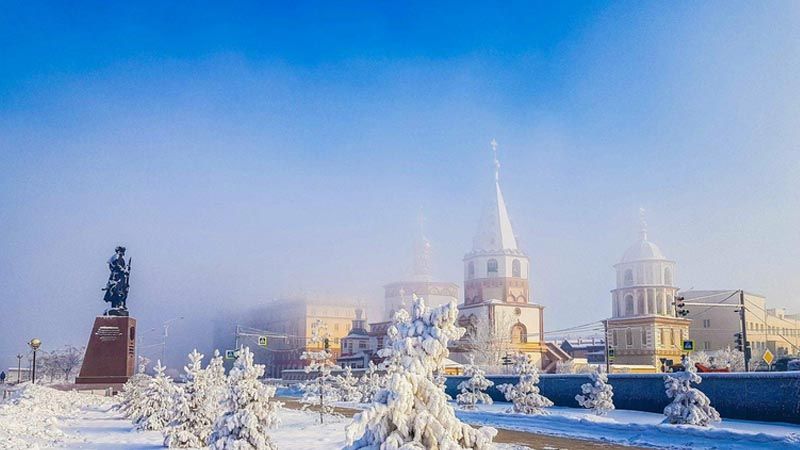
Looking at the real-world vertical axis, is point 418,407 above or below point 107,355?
above

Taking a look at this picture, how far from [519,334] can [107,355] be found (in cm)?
4596

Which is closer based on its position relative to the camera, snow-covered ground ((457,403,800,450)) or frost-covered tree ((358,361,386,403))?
snow-covered ground ((457,403,800,450))

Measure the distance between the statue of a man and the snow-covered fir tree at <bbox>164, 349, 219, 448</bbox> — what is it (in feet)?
81.4

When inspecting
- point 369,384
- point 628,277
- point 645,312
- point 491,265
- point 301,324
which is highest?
point 491,265

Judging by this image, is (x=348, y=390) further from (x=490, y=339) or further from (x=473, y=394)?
(x=490, y=339)

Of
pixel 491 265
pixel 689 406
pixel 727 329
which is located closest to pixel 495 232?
pixel 491 265

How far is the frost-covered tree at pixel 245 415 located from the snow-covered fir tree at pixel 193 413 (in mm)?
3992

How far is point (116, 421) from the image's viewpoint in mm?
27047

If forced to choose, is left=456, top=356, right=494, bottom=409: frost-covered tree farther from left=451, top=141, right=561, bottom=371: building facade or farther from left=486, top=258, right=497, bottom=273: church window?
left=486, top=258, right=497, bottom=273: church window

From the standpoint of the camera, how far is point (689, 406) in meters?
25.0

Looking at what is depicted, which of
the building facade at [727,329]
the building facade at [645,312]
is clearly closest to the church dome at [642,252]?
the building facade at [645,312]

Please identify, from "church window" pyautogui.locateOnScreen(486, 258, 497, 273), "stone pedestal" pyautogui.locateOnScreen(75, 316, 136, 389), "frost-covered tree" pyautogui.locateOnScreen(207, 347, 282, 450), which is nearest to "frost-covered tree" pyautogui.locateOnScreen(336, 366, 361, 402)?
"stone pedestal" pyautogui.locateOnScreen(75, 316, 136, 389)

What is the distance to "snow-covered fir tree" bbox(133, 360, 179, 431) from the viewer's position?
22727 millimetres

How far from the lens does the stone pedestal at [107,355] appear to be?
132 ft
